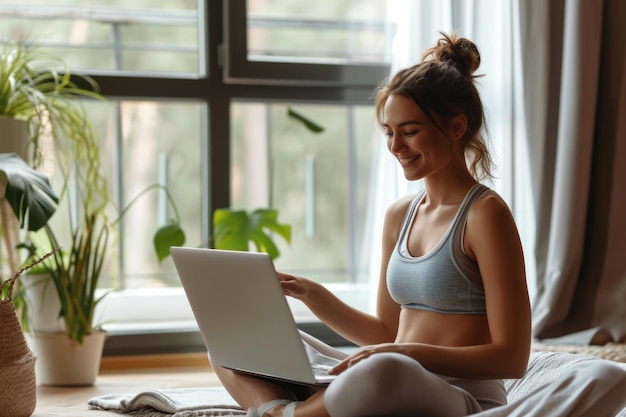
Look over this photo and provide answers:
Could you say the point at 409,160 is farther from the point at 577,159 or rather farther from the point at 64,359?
the point at 64,359

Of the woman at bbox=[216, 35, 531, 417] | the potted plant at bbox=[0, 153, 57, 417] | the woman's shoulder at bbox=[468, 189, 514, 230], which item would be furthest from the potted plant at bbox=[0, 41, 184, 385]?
the woman's shoulder at bbox=[468, 189, 514, 230]

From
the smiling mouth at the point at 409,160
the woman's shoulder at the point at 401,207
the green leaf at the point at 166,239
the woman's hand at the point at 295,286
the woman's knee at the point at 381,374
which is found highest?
the smiling mouth at the point at 409,160

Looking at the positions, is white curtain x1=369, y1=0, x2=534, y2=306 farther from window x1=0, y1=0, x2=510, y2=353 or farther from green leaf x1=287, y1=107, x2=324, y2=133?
green leaf x1=287, y1=107, x2=324, y2=133

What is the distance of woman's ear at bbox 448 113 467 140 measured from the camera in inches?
69.7

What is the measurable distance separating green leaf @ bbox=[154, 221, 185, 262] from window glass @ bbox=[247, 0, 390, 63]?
685 millimetres

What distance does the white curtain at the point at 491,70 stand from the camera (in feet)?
9.79

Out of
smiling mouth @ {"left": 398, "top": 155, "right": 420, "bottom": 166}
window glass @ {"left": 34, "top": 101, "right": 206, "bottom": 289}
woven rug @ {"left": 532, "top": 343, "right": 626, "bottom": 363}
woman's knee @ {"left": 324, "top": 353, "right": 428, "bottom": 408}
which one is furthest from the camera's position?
window glass @ {"left": 34, "top": 101, "right": 206, "bottom": 289}

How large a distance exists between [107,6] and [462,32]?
1194 millimetres

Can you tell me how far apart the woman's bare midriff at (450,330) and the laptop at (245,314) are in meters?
0.20

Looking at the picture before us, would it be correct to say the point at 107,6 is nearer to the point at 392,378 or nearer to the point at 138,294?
the point at 138,294

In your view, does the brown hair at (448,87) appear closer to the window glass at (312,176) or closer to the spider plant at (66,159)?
the spider plant at (66,159)

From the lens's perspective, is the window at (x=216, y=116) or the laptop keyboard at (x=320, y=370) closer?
the laptop keyboard at (x=320, y=370)

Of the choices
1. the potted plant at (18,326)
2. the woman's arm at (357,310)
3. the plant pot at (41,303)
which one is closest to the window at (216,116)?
the plant pot at (41,303)

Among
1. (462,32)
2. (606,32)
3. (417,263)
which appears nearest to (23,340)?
(417,263)
